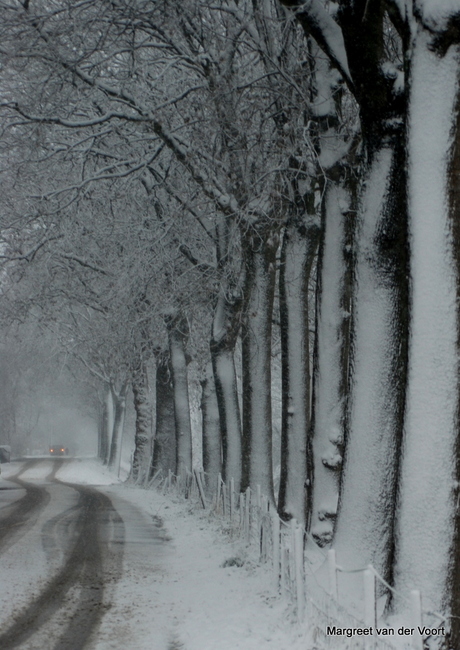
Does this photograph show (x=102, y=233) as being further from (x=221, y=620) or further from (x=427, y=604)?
(x=427, y=604)

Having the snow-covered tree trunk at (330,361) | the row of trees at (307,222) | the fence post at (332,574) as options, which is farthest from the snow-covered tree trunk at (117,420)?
the fence post at (332,574)

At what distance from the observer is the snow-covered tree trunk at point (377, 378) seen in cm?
843

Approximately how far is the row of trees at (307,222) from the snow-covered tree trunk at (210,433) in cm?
5

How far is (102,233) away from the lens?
18953 mm

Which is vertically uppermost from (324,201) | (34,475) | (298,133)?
(298,133)

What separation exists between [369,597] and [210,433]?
14.9 meters

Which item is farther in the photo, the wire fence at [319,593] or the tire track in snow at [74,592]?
the tire track in snow at [74,592]

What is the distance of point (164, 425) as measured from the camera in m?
29.7

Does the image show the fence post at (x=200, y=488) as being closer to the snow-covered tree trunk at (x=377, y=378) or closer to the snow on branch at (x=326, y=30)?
the snow-covered tree trunk at (x=377, y=378)

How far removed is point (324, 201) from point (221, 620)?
19.3ft

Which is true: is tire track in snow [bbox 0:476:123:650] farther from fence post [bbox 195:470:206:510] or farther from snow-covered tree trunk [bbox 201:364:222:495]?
snow-covered tree trunk [bbox 201:364:222:495]

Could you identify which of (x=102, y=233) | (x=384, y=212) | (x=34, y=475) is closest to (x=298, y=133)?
(x=384, y=212)

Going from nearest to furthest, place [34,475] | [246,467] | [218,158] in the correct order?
[218,158], [246,467], [34,475]

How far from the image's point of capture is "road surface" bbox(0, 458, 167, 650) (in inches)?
339
